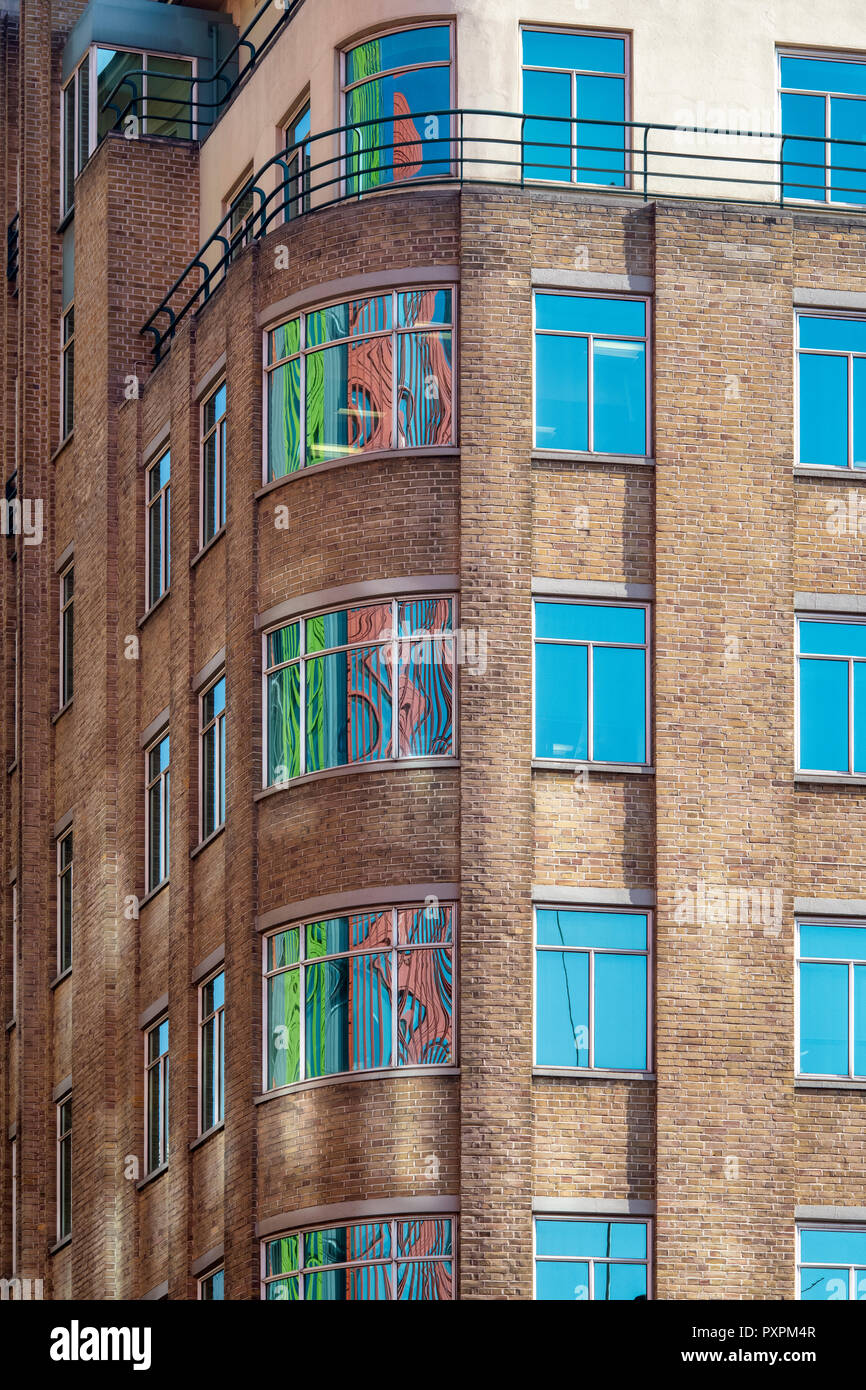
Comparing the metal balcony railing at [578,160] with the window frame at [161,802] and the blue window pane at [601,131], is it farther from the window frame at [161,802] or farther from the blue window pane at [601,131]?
the window frame at [161,802]

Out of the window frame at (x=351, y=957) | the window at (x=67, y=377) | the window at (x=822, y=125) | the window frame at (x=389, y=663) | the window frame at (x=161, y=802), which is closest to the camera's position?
the window frame at (x=351, y=957)

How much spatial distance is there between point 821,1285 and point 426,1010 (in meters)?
5.62

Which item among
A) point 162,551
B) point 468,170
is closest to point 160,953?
point 162,551

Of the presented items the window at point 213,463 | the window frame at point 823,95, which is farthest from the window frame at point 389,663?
the window frame at point 823,95

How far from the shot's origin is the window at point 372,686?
39.3 m

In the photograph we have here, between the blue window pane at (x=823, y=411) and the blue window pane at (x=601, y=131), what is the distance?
355cm

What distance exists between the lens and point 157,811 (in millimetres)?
46594

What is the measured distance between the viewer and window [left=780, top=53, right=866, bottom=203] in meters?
42.7

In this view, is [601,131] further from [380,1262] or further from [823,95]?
[380,1262]

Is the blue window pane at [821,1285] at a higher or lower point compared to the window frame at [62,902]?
lower

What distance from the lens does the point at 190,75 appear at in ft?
169

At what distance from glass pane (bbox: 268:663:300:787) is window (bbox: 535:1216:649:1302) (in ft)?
21.6

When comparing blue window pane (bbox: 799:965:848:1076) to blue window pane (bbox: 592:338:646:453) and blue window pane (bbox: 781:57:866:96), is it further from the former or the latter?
blue window pane (bbox: 781:57:866:96)

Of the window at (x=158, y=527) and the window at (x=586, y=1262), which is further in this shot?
the window at (x=158, y=527)
